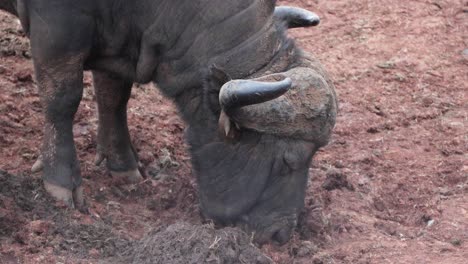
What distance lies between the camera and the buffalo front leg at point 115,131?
8.20m

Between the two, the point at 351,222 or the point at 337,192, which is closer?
the point at 351,222

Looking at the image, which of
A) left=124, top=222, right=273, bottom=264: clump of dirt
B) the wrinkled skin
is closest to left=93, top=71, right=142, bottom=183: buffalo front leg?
the wrinkled skin

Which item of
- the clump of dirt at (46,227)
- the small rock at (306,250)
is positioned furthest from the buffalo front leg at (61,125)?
the small rock at (306,250)

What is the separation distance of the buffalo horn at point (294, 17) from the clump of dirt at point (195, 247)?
1677 mm

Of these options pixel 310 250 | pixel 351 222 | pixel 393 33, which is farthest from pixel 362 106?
pixel 310 250

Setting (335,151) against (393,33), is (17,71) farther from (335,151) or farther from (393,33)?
(393,33)

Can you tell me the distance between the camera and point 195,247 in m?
6.41

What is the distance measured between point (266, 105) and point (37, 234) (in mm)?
1802

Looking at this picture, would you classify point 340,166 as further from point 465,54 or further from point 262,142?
point 465,54

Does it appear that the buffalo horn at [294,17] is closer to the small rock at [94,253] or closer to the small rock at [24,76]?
the small rock at [94,253]

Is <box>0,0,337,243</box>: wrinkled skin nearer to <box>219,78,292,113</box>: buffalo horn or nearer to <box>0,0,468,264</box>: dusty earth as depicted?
<box>219,78,292,113</box>: buffalo horn

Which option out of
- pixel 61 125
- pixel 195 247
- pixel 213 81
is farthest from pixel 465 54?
pixel 195 247

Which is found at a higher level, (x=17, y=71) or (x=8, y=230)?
(x=8, y=230)

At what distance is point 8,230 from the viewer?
6.79m
